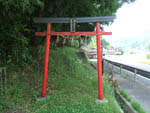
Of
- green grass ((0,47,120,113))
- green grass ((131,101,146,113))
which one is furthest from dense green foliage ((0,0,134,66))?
green grass ((131,101,146,113))

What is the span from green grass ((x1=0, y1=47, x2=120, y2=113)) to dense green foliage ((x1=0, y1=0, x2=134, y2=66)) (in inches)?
28.9

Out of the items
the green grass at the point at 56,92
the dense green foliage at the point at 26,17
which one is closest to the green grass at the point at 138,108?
the green grass at the point at 56,92

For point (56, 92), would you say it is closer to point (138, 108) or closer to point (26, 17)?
point (138, 108)

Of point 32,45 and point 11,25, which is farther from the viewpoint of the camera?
point 32,45

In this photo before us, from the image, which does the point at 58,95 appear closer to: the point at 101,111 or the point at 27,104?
the point at 27,104

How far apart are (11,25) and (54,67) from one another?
9.66ft

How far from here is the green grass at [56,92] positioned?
382cm

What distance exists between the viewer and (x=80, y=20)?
4.39m

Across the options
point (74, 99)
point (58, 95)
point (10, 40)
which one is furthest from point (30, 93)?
point (10, 40)

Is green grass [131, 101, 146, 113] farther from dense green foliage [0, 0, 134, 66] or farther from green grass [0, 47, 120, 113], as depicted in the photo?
dense green foliage [0, 0, 134, 66]

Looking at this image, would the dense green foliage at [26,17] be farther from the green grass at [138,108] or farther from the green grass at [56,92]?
the green grass at [138,108]

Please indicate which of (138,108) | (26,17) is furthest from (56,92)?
(26,17)

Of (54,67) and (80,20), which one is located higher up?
(80,20)

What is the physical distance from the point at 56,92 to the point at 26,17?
3.16 m
